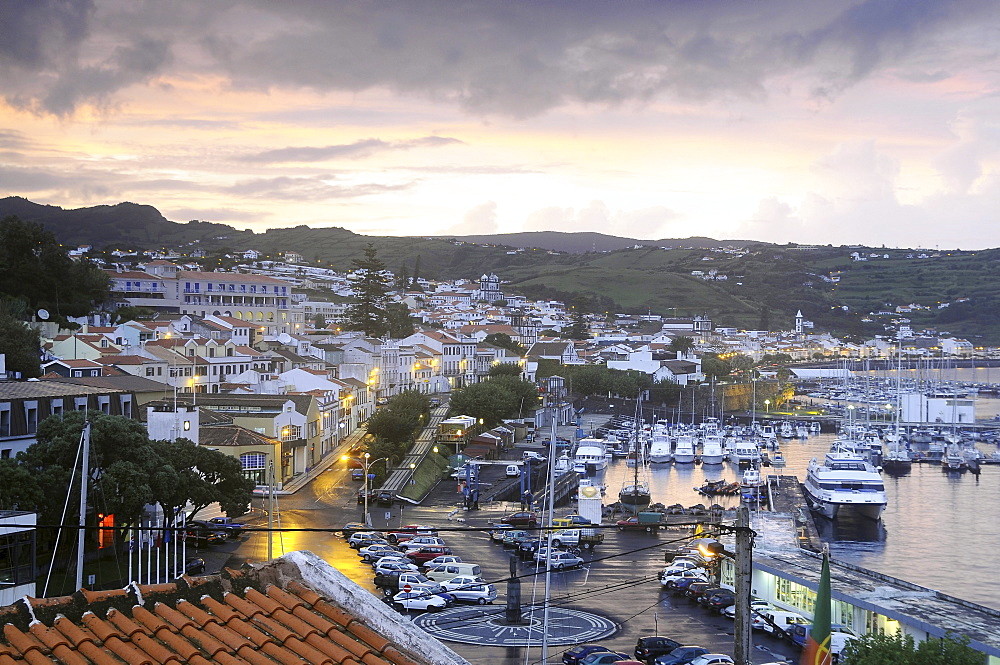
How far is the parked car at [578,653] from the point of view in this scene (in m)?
14.8

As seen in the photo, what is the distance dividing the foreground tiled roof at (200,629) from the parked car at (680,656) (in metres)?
11.8

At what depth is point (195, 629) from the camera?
3631 mm

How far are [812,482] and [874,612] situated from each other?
20271mm

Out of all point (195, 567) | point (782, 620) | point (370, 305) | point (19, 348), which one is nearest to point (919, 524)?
point (782, 620)

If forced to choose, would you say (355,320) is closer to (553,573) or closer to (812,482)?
(812,482)

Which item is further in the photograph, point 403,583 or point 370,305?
point 370,305

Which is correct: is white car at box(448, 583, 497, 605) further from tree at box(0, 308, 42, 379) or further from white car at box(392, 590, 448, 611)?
tree at box(0, 308, 42, 379)

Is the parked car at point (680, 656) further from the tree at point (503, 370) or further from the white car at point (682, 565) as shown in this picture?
the tree at point (503, 370)

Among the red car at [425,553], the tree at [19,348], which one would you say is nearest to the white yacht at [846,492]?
the red car at [425,553]

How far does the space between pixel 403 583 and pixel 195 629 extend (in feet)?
50.6

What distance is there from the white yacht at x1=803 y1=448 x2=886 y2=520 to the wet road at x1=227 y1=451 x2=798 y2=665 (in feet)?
28.3

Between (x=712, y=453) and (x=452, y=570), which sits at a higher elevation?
(x=452, y=570)

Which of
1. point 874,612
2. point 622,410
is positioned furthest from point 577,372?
point 874,612

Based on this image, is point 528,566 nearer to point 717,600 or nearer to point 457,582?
point 457,582
